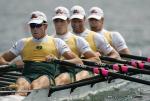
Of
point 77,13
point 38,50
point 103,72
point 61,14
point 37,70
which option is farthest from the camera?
point 77,13

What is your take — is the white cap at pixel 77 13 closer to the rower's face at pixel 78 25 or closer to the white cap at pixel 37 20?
the rower's face at pixel 78 25

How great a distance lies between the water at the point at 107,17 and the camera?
32719 mm

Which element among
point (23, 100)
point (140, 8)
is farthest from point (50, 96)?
point (140, 8)

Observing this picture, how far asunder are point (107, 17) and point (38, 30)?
97.5 feet

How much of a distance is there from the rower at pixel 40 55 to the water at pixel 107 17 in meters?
11.4

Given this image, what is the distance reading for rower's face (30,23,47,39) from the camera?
14295mm

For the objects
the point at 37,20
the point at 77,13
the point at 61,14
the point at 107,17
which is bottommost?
the point at 107,17

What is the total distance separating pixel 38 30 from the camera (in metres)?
14.4

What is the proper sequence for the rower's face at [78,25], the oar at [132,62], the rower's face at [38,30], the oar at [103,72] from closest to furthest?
1. the oar at [103,72]
2. the rower's face at [38,30]
3. the oar at [132,62]
4. the rower's face at [78,25]

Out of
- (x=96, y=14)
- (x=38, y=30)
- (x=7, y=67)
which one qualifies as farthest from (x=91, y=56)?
(x=96, y=14)

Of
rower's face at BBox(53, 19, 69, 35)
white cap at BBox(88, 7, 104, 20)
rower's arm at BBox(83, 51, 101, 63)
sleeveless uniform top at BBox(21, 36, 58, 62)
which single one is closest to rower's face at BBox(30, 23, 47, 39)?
sleeveless uniform top at BBox(21, 36, 58, 62)

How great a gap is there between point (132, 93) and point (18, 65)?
358 cm

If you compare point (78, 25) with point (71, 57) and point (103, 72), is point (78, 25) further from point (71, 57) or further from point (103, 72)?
point (103, 72)

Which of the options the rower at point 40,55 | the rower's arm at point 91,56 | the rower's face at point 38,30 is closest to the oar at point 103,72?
the rower at point 40,55
